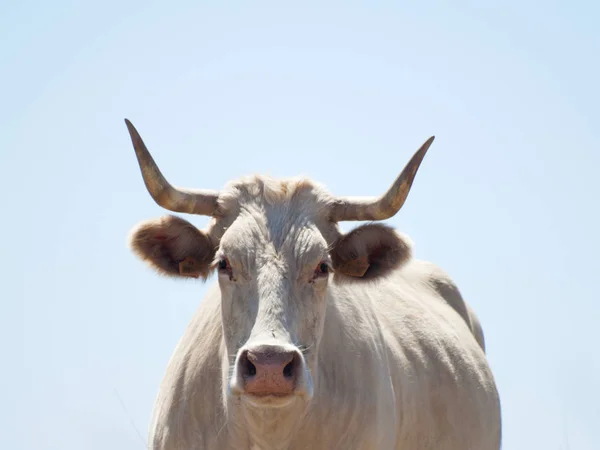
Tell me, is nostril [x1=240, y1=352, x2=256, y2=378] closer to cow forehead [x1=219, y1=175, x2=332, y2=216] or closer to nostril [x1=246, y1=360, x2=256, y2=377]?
nostril [x1=246, y1=360, x2=256, y2=377]

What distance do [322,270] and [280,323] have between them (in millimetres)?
643

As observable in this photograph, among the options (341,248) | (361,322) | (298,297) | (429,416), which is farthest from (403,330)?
(298,297)

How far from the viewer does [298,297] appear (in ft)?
23.9

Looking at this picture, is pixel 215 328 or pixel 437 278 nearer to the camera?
pixel 215 328

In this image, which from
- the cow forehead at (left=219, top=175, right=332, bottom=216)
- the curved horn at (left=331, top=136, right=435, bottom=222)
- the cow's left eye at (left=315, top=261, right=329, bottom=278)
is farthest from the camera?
the cow forehead at (left=219, top=175, right=332, bottom=216)

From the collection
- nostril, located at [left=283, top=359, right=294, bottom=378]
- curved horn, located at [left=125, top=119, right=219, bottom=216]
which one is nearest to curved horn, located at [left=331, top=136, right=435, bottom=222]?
curved horn, located at [left=125, top=119, right=219, bottom=216]

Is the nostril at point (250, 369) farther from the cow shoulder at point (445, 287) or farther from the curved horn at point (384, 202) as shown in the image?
the cow shoulder at point (445, 287)

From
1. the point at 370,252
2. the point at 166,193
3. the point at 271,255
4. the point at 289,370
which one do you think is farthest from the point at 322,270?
the point at 166,193

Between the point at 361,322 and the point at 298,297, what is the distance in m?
1.41

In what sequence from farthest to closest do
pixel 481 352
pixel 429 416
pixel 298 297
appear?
pixel 481 352, pixel 429 416, pixel 298 297

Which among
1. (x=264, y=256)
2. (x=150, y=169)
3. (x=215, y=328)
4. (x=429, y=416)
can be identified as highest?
(x=150, y=169)

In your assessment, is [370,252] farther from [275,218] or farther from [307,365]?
[307,365]

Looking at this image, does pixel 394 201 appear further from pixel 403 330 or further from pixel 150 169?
pixel 403 330

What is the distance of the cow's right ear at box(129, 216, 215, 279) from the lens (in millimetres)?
7922
